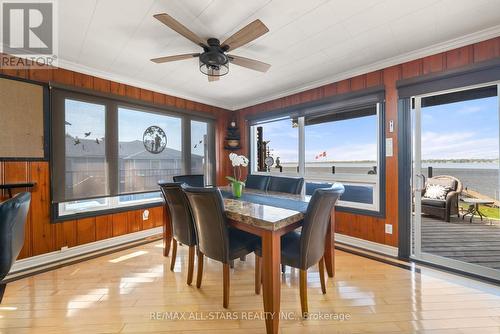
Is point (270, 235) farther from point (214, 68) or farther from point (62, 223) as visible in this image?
point (62, 223)

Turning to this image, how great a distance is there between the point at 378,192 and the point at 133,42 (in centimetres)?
338

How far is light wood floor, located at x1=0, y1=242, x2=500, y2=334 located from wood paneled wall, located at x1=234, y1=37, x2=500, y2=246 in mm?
516

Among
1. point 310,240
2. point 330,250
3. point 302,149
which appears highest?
point 302,149

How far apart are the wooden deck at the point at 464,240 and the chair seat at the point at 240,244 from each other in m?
2.31

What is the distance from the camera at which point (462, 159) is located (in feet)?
8.80

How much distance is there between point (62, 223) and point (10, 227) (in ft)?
6.02

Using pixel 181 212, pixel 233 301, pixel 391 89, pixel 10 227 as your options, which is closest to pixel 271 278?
pixel 233 301

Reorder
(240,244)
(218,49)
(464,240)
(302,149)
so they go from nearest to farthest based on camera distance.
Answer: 1. (240,244)
2. (218,49)
3. (464,240)
4. (302,149)

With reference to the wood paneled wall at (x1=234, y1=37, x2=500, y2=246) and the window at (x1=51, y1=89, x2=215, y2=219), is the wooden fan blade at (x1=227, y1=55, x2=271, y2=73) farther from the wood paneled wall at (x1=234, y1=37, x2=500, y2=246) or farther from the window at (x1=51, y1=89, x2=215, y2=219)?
the window at (x1=51, y1=89, x2=215, y2=219)

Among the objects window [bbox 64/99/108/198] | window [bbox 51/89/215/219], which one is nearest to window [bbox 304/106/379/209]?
window [bbox 51/89/215/219]

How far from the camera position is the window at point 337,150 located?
9.63ft

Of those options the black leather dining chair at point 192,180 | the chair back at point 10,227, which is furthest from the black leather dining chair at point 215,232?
the black leather dining chair at point 192,180

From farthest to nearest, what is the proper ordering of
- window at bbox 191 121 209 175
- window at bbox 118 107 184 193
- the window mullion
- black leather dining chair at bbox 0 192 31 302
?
window at bbox 191 121 209 175 < the window mullion < window at bbox 118 107 184 193 < black leather dining chair at bbox 0 192 31 302

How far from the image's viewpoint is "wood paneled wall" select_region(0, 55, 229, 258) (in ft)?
7.72
